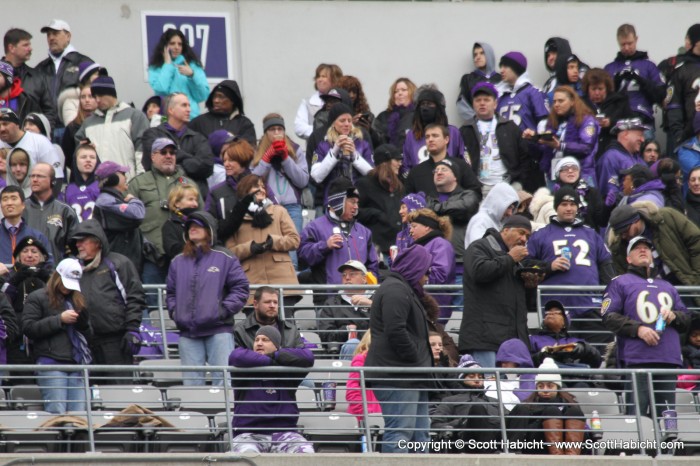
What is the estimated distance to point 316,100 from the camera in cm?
1862

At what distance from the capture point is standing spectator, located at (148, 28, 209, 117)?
18328mm

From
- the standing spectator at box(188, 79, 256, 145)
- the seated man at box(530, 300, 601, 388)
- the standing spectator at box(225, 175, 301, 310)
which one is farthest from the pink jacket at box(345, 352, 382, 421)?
the standing spectator at box(188, 79, 256, 145)

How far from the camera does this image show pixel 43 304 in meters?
13.8

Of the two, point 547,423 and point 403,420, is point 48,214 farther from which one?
point 547,423

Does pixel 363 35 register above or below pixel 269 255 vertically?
above

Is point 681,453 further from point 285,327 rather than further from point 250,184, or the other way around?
point 250,184

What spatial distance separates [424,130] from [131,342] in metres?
4.84

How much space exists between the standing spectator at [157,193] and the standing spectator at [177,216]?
0.69 feet

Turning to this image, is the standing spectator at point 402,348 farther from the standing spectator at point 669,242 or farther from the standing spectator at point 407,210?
the standing spectator at point 669,242

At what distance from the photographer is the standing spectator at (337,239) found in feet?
51.5

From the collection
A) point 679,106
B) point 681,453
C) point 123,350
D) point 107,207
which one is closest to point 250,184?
point 107,207

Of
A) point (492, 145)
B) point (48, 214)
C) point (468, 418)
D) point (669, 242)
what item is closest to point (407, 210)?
point (669, 242)

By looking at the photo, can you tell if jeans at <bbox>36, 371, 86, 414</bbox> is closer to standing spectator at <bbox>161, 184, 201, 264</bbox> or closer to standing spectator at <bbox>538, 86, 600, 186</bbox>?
standing spectator at <bbox>161, 184, 201, 264</bbox>

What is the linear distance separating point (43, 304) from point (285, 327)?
2008mm
